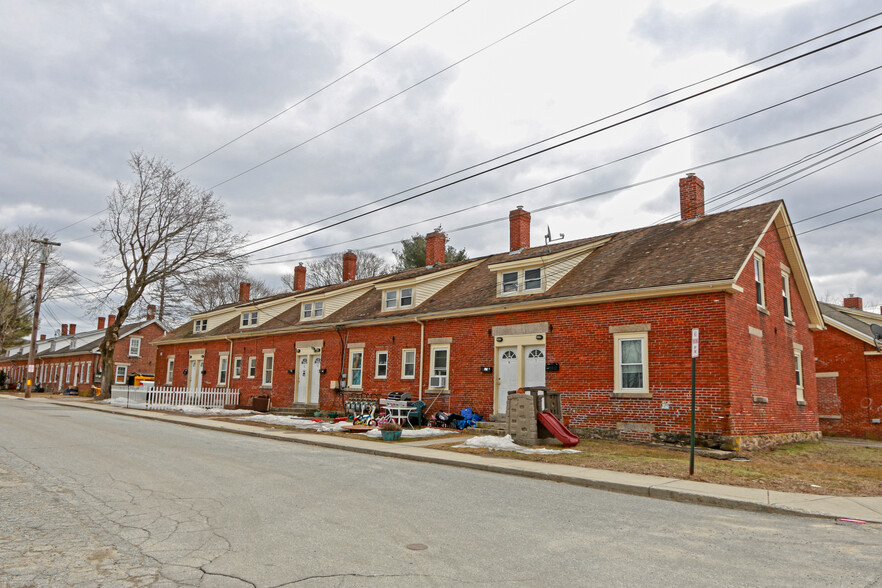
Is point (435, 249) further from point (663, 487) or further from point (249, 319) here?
point (663, 487)

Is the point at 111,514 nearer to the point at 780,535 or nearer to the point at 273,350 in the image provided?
the point at 780,535

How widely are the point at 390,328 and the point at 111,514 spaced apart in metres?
17.7

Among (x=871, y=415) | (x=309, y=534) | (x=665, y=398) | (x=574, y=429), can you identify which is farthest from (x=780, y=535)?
(x=871, y=415)

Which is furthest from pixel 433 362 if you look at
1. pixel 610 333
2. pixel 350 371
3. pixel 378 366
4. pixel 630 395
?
pixel 630 395

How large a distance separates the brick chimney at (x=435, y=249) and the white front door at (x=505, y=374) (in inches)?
440

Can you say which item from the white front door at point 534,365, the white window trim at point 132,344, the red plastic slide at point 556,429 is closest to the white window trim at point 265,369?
the white front door at point 534,365

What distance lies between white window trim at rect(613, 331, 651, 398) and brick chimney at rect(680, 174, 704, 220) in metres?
6.40

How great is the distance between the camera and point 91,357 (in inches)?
2144

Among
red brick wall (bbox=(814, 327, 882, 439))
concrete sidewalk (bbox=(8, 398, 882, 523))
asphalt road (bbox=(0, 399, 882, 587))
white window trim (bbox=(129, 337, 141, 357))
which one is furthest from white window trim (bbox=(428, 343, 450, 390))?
white window trim (bbox=(129, 337, 141, 357))

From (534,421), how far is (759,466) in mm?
5078

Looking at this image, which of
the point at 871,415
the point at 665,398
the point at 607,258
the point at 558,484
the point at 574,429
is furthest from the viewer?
the point at 871,415

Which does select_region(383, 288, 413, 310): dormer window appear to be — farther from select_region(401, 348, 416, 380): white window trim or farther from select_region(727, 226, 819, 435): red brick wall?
select_region(727, 226, 819, 435): red brick wall

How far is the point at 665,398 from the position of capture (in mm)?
15789

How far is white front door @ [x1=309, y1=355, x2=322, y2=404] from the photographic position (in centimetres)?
2762
